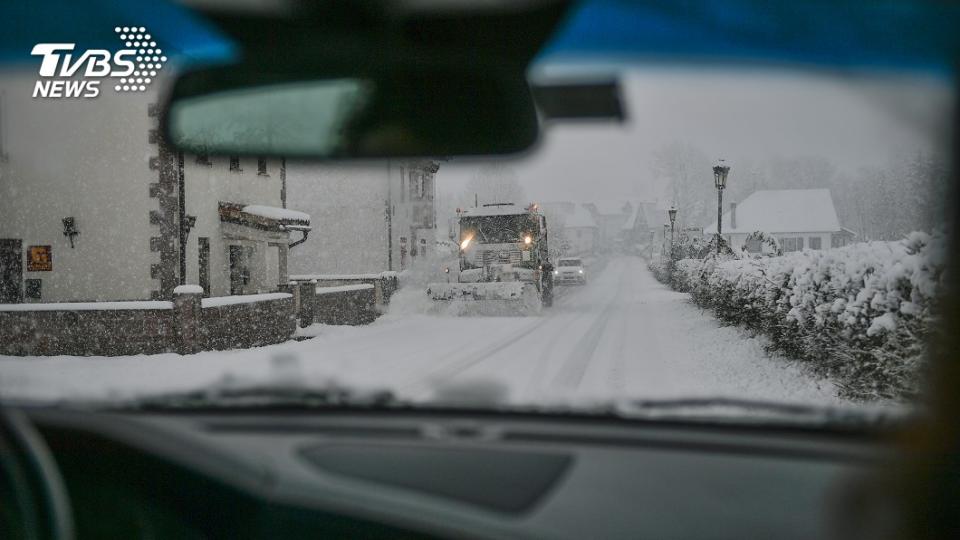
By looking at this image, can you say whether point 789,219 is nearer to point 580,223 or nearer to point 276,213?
point 580,223

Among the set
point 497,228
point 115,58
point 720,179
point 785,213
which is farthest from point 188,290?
point 497,228

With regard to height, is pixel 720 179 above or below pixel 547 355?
above

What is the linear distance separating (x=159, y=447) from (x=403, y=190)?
2767 millimetres

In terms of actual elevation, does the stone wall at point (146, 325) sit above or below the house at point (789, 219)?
below

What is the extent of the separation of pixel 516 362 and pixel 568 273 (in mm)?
10931

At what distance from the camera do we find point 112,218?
12.5 m

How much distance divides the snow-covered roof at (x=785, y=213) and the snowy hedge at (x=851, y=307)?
1.47ft

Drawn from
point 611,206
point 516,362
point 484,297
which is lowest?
point 516,362

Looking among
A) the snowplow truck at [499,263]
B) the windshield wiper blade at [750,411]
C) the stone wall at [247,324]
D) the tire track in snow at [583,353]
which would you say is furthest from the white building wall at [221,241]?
the windshield wiper blade at [750,411]

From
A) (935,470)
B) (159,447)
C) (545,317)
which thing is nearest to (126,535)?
(159,447)

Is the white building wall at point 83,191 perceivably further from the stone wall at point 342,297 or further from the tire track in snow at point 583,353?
the tire track in snow at point 583,353

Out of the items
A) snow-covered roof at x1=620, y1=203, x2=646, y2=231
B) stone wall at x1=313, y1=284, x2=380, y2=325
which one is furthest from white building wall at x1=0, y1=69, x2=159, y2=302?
snow-covered roof at x1=620, y1=203, x2=646, y2=231

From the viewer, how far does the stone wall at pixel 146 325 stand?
7.49m

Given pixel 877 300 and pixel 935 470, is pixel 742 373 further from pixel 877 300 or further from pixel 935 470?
pixel 935 470
